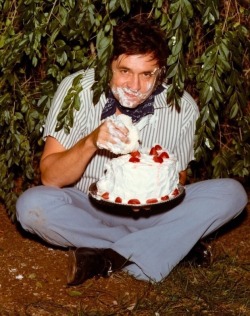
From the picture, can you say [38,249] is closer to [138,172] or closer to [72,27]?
[138,172]

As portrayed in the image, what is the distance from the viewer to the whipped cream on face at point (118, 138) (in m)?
3.26

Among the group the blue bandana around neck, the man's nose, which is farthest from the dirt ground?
the man's nose

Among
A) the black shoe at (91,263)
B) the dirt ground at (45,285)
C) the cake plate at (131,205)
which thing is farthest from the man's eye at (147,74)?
the dirt ground at (45,285)

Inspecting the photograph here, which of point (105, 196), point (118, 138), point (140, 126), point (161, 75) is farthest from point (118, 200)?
point (161, 75)

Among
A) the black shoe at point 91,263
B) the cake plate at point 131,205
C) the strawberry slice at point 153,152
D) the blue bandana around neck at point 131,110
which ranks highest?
the blue bandana around neck at point 131,110

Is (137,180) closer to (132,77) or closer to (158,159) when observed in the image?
(158,159)

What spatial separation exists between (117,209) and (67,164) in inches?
16.7

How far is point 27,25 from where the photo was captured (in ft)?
11.7

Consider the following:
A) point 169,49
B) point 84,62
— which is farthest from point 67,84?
point 169,49

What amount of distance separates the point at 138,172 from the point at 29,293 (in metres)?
0.75

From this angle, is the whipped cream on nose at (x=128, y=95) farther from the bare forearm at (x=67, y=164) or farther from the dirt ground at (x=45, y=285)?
the dirt ground at (x=45, y=285)

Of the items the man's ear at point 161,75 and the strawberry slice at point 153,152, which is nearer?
the strawberry slice at point 153,152

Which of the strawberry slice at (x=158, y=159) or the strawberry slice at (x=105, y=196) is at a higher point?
the strawberry slice at (x=158, y=159)

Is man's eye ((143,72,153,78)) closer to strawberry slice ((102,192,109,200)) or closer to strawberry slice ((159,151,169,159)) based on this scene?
strawberry slice ((159,151,169,159))
